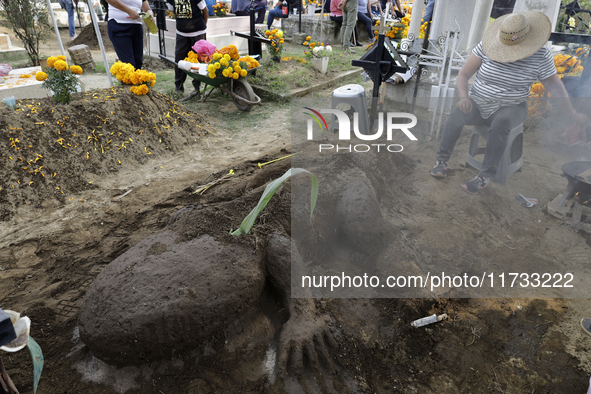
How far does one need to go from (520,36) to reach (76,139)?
4706mm

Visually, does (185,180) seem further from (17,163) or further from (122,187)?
(17,163)

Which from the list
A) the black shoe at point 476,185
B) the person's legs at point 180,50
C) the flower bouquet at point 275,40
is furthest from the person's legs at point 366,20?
the black shoe at point 476,185

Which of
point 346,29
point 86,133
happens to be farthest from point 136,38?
point 346,29

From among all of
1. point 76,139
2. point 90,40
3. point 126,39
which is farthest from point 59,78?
point 90,40

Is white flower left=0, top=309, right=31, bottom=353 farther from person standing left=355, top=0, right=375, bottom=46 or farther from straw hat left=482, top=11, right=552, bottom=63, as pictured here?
person standing left=355, top=0, right=375, bottom=46

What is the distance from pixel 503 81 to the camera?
11.5 ft

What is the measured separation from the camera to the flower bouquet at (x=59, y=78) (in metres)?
4.39

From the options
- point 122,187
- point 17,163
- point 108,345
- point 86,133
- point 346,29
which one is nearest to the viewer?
point 108,345

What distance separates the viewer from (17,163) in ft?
12.6

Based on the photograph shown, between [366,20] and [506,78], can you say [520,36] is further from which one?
[366,20]

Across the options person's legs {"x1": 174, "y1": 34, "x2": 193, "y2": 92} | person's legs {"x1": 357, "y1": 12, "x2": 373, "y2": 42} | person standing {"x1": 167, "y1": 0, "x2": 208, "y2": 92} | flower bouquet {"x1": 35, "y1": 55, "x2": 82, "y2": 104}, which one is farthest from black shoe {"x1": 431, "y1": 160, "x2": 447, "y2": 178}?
person's legs {"x1": 357, "y1": 12, "x2": 373, "y2": 42}

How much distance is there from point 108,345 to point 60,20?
570 inches

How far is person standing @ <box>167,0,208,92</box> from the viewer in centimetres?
623

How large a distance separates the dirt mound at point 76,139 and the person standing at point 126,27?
0.97 meters
